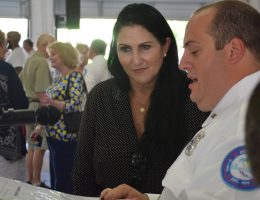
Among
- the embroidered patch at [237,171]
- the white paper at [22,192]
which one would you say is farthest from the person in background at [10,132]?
the embroidered patch at [237,171]

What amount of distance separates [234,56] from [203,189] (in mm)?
324

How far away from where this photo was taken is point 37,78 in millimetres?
4371

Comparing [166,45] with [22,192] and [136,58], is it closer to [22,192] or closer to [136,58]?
[136,58]

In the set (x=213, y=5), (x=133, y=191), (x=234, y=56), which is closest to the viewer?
(x=234, y=56)

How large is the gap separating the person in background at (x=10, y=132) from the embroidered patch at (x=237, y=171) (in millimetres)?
1528

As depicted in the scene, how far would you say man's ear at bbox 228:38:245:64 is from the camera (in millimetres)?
1043

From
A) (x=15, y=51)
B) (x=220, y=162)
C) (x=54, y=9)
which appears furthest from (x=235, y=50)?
(x=54, y=9)

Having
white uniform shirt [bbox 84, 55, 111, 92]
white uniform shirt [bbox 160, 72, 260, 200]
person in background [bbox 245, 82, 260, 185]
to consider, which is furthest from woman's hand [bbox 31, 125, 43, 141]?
person in background [bbox 245, 82, 260, 185]

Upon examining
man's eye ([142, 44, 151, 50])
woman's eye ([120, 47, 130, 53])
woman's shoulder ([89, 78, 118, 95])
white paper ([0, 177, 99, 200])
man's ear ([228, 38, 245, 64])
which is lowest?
white paper ([0, 177, 99, 200])

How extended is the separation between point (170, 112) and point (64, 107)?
1971 mm

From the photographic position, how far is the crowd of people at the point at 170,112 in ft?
2.86

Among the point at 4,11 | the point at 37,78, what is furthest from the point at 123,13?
the point at 4,11

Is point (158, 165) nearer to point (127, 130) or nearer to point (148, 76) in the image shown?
point (127, 130)

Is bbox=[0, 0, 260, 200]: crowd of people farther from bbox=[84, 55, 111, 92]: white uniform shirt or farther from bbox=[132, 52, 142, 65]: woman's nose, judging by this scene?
bbox=[84, 55, 111, 92]: white uniform shirt
